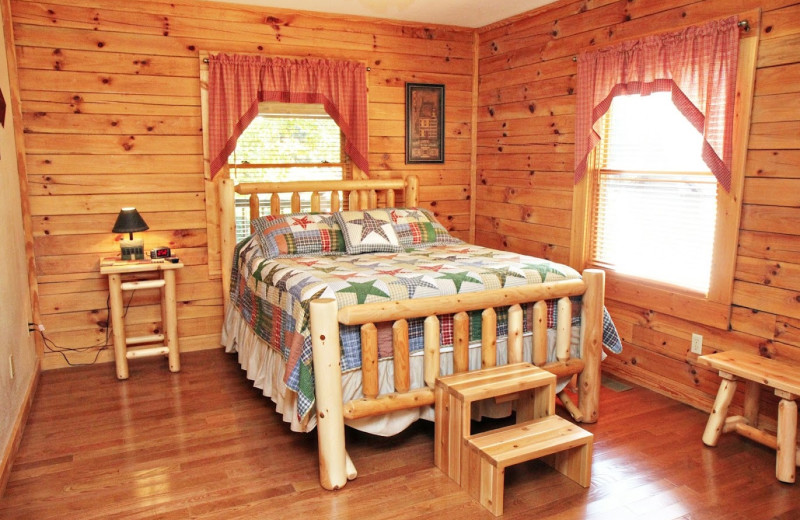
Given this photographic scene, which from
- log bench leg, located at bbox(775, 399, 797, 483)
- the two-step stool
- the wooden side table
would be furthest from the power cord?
log bench leg, located at bbox(775, 399, 797, 483)

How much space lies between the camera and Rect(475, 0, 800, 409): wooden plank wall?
289 cm

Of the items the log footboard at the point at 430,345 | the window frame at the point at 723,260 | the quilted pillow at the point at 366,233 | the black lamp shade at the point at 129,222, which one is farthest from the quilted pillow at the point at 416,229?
the black lamp shade at the point at 129,222

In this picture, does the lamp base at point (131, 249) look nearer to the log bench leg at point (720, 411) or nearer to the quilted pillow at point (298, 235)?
the quilted pillow at point (298, 235)

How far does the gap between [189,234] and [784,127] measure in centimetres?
354

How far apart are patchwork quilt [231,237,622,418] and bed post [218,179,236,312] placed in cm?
43

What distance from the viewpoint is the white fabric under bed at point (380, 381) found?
8.85 ft

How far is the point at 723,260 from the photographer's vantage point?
3.16 meters

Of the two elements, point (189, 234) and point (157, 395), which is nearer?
point (157, 395)

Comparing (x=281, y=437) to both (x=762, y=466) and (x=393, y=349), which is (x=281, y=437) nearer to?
(x=393, y=349)

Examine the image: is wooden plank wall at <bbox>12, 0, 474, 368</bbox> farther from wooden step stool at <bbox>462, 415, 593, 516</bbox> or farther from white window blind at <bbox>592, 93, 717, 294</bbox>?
wooden step stool at <bbox>462, 415, 593, 516</bbox>

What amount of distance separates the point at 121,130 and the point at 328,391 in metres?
2.52

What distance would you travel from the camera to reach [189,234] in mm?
4285

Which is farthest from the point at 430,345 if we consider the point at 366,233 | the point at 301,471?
the point at 366,233

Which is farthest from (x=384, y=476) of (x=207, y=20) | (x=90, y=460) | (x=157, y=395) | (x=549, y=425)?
(x=207, y=20)
